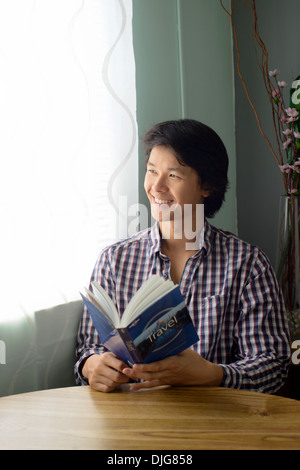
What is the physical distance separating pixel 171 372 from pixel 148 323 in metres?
0.18

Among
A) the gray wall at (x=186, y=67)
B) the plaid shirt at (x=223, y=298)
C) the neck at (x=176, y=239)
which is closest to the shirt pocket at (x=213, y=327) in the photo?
the plaid shirt at (x=223, y=298)

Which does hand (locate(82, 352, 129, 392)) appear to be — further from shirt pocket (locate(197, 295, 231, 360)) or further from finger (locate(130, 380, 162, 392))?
shirt pocket (locate(197, 295, 231, 360))

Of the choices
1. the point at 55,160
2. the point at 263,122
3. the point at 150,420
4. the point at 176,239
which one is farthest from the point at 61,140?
the point at 263,122

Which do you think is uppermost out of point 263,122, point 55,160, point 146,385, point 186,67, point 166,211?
point 186,67

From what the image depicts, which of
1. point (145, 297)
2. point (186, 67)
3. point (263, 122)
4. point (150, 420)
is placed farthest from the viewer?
point (263, 122)

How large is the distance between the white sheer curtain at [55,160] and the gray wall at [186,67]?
158 mm

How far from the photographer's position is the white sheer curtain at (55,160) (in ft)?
4.40

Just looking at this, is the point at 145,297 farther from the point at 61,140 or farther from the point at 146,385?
the point at 61,140

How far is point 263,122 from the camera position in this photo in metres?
2.35

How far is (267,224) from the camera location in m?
2.42

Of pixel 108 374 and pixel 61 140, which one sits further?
pixel 61 140

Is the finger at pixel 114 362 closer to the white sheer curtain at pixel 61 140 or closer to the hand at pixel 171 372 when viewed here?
the hand at pixel 171 372

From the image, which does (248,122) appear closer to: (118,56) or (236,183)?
(236,183)
